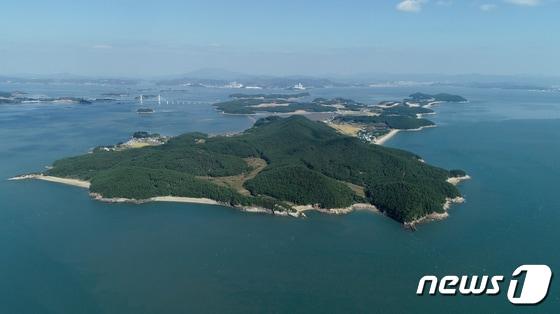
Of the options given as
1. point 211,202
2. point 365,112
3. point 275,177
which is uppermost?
point 365,112

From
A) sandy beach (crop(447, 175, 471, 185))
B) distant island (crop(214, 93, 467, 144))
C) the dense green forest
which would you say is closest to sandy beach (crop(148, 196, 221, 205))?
the dense green forest

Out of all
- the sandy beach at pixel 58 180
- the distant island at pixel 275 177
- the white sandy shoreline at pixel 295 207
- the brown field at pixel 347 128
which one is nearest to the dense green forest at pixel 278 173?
the distant island at pixel 275 177

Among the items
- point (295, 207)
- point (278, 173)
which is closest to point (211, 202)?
point (278, 173)

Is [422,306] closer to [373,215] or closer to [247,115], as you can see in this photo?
[373,215]

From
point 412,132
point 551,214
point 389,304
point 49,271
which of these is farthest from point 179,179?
point 412,132

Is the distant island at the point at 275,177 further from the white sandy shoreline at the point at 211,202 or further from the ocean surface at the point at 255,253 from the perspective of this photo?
the ocean surface at the point at 255,253

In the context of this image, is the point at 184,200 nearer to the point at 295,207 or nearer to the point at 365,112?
the point at 295,207
